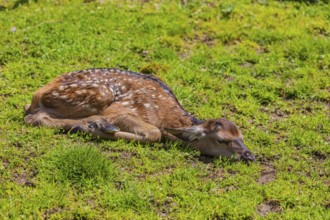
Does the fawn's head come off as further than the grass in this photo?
Yes

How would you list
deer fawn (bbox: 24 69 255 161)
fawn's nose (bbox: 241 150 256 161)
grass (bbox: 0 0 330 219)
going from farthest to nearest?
deer fawn (bbox: 24 69 255 161), fawn's nose (bbox: 241 150 256 161), grass (bbox: 0 0 330 219)

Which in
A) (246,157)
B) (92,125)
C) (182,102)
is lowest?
(182,102)

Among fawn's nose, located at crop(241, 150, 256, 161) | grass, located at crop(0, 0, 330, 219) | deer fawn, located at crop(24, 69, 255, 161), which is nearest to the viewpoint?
grass, located at crop(0, 0, 330, 219)

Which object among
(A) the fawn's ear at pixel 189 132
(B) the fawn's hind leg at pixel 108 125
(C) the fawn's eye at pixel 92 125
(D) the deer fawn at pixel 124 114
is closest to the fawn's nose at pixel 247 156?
(D) the deer fawn at pixel 124 114

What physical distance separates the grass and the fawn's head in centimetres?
13

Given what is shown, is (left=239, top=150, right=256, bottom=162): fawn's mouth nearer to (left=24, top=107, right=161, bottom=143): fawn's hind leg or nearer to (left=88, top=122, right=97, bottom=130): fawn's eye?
(left=24, top=107, right=161, bottom=143): fawn's hind leg

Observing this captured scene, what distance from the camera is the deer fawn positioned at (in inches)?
342

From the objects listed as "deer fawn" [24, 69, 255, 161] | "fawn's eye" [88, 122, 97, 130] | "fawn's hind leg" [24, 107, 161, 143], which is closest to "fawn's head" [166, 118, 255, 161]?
"deer fawn" [24, 69, 255, 161]

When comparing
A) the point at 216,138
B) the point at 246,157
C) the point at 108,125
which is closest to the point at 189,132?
the point at 216,138

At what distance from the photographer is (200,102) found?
10438 mm

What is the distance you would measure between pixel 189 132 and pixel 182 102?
165 centimetres

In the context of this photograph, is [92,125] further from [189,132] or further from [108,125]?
[189,132]

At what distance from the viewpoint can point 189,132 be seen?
28.6ft

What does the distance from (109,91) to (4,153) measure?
73.9 inches
